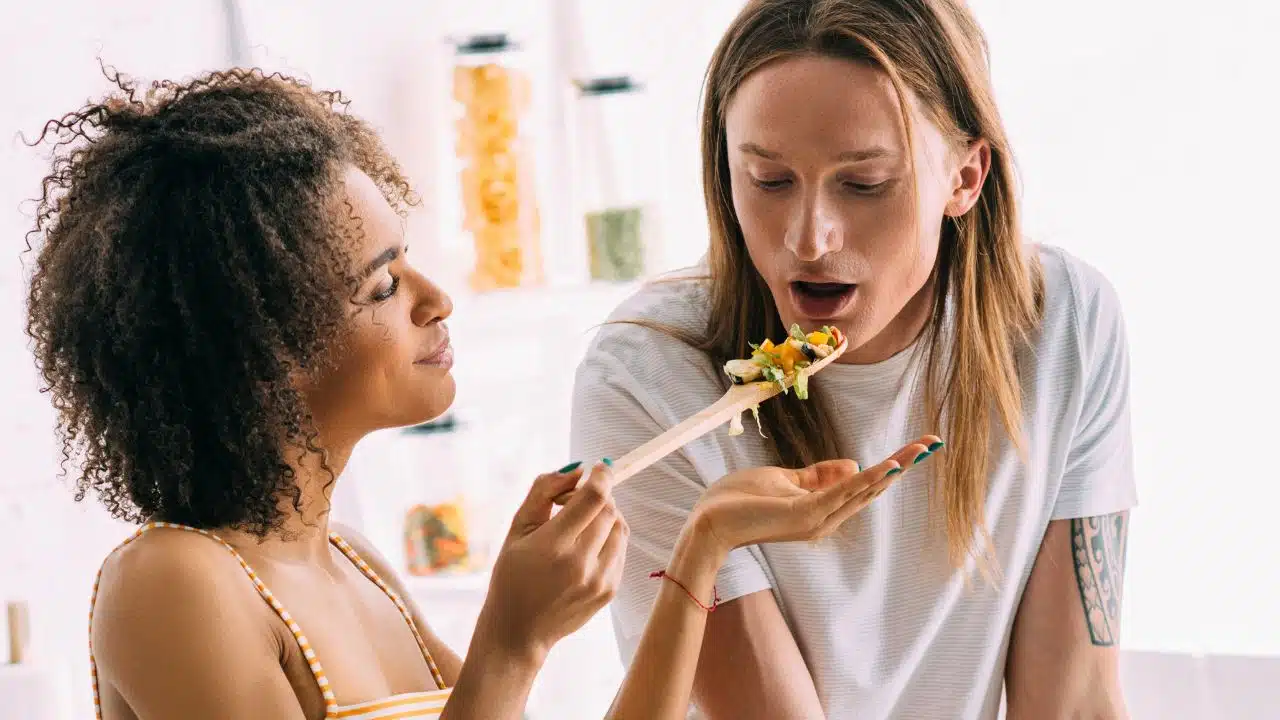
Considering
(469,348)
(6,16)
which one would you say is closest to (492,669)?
(469,348)

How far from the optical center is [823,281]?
1.31 metres

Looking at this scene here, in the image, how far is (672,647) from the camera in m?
1.13

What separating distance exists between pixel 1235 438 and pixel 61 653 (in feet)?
6.20

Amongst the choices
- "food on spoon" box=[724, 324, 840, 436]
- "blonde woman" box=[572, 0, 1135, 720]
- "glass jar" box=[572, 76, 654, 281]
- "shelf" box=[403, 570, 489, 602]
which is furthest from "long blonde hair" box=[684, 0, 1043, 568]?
"shelf" box=[403, 570, 489, 602]

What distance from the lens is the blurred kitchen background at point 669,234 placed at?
6.84 ft

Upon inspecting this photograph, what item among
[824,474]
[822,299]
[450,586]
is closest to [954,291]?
[822,299]

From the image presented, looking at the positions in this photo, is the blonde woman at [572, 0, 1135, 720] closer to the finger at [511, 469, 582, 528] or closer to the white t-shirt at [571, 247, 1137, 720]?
the white t-shirt at [571, 247, 1137, 720]

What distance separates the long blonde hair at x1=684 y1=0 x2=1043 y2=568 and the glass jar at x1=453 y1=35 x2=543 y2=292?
2.25 feet

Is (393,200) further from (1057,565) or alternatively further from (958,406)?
(1057,565)

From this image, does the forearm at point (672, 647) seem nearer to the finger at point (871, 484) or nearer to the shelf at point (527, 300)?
the finger at point (871, 484)

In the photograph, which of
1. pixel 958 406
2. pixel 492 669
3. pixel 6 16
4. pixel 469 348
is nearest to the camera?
pixel 492 669

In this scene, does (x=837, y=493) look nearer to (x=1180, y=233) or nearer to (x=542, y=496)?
(x=542, y=496)

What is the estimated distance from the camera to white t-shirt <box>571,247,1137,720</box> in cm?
141

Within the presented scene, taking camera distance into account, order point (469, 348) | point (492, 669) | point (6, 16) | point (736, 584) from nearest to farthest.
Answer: point (492, 669)
point (736, 584)
point (6, 16)
point (469, 348)
